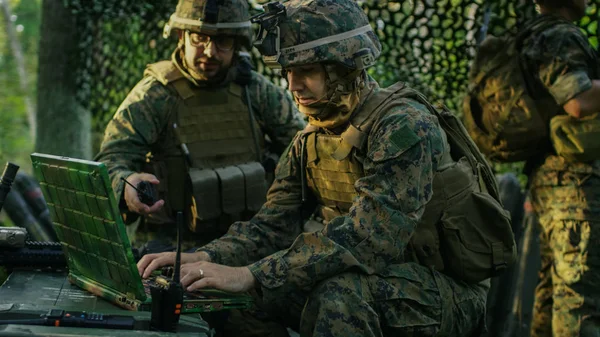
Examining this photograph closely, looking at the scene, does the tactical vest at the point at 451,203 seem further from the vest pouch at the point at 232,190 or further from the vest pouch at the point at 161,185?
the vest pouch at the point at 161,185

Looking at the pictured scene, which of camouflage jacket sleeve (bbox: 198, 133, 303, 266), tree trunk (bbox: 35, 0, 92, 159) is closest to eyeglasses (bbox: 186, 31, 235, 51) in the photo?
camouflage jacket sleeve (bbox: 198, 133, 303, 266)

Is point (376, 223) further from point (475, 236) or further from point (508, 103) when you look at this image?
point (508, 103)

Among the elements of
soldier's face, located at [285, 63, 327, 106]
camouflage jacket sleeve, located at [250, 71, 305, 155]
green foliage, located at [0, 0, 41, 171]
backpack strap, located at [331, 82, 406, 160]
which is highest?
soldier's face, located at [285, 63, 327, 106]

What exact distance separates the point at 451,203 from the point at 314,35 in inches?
34.7

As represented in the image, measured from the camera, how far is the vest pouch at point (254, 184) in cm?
607

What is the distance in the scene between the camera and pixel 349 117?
4.48 metres

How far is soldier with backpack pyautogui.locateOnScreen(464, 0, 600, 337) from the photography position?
5.66 meters

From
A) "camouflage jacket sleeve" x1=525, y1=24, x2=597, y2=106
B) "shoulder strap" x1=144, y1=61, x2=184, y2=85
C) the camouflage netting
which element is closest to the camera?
"camouflage jacket sleeve" x1=525, y1=24, x2=597, y2=106

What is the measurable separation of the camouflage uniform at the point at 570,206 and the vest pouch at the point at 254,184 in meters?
1.59

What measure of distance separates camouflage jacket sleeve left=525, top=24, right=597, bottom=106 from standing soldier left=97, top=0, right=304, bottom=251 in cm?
145

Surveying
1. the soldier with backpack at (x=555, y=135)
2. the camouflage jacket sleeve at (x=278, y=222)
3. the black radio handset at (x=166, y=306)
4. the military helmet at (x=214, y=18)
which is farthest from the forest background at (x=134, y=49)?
the black radio handset at (x=166, y=306)

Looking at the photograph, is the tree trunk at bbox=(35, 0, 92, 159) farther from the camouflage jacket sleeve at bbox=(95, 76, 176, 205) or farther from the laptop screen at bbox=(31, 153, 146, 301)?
the laptop screen at bbox=(31, 153, 146, 301)

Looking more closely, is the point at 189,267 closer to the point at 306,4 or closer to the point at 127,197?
the point at 306,4

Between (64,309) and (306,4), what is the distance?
1.57 meters
